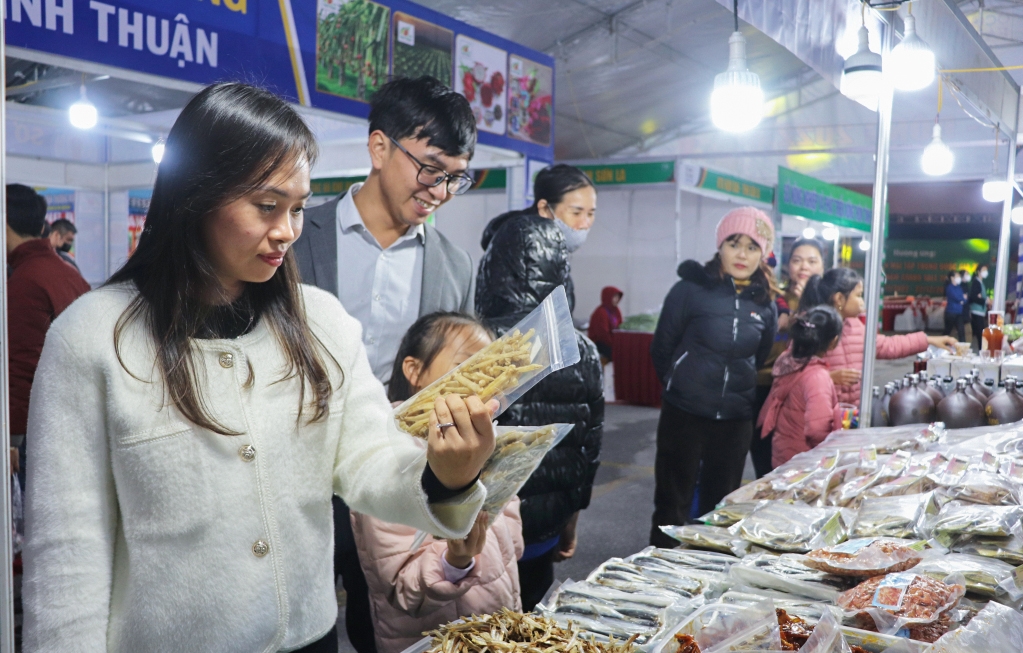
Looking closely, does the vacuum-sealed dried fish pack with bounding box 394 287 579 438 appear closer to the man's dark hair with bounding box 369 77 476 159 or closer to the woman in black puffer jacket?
the man's dark hair with bounding box 369 77 476 159

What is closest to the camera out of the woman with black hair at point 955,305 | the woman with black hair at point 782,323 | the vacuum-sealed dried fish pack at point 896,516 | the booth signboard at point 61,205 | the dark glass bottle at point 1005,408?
the vacuum-sealed dried fish pack at point 896,516

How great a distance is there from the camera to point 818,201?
10141mm

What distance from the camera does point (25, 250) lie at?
315 cm

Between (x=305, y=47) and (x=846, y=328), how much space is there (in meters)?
2.91

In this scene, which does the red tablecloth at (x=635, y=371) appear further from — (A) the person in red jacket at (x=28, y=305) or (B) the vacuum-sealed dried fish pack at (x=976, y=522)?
(B) the vacuum-sealed dried fish pack at (x=976, y=522)

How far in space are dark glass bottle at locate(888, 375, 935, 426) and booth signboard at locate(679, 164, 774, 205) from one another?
7608 mm

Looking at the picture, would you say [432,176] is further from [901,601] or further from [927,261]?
[927,261]

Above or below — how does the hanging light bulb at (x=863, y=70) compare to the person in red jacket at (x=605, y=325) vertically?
above

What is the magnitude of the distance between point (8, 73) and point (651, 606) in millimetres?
4477

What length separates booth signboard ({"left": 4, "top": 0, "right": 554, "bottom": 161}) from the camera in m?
2.92

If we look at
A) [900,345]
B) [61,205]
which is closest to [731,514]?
[900,345]

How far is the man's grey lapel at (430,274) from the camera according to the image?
196 cm

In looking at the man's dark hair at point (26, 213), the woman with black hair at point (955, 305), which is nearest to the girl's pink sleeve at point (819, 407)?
the man's dark hair at point (26, 213)

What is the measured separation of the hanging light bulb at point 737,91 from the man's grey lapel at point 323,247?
6.70ft
